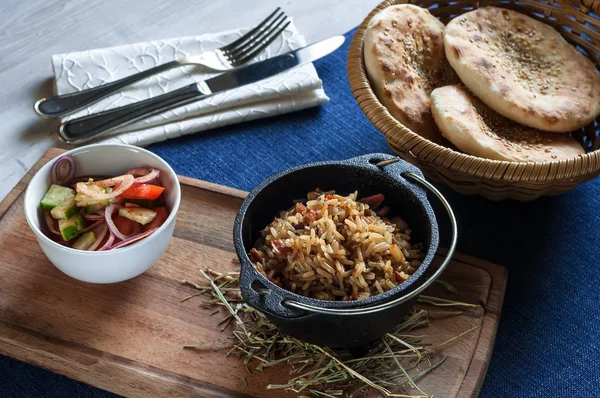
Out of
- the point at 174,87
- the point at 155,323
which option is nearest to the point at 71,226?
the point at 155,323

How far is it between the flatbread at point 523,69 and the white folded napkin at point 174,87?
1.78 ft

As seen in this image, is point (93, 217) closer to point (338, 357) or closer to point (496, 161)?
point (338, 357)

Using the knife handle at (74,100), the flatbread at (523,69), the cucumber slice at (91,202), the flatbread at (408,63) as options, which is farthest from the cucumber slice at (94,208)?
the flatbread at (523,69)

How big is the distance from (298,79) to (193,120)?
37 cm

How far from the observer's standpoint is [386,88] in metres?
1.92

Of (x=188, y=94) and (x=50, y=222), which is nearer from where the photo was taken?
(x=50, y=222)

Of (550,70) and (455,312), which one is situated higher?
(550,70)

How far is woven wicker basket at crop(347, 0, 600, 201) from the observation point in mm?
1727

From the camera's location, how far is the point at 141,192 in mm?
1700

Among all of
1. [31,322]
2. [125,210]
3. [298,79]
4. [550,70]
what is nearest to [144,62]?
[298,79]

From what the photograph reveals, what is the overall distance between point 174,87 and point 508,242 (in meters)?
1.17

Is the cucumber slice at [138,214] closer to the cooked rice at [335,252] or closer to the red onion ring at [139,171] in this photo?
the red onion ring at [139,171]

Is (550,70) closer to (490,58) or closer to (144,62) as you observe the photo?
(490,58)

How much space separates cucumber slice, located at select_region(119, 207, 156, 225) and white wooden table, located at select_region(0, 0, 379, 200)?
3.11ft
